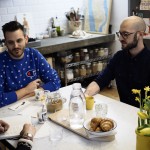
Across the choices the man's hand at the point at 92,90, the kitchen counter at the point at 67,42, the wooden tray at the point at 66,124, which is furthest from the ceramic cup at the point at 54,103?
the kitchen counter at the point at 67,42

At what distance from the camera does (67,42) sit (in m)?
3.51

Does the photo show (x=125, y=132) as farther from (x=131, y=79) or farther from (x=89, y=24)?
→ (x=89, y=24)

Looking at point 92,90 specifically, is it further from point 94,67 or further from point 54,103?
point 94,67

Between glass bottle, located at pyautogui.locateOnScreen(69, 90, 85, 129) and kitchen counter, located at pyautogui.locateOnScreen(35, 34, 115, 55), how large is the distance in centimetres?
174

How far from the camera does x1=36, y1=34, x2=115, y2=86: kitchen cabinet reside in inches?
134

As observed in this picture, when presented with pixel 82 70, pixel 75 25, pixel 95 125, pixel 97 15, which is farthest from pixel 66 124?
pixel 97 15

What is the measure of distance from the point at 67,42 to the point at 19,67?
1.41m

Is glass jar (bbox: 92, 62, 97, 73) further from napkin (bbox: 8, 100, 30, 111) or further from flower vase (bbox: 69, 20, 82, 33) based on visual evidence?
napkin (bbox: 8, 100, 30, 111)

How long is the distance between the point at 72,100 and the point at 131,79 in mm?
683

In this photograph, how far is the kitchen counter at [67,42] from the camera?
334 cm

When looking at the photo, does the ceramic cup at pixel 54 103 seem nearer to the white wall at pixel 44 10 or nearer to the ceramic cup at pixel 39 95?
the ceramic cup at pixel 39 95

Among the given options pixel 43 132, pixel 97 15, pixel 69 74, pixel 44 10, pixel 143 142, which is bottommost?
pixel 69 74

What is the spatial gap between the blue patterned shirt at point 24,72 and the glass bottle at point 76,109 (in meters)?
0.53

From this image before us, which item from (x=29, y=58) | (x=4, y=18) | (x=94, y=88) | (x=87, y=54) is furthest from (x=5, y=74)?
(x=87, y=54)
